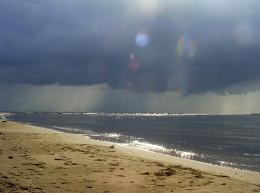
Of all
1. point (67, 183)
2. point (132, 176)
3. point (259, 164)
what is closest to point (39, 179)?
point (67, 183)

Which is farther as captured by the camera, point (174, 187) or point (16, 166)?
point (16, 166)

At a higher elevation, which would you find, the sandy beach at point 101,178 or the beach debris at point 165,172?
the beach debris at point 165,172

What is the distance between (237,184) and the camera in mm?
16141

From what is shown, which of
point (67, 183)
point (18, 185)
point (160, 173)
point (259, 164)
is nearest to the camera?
point (18, 185)

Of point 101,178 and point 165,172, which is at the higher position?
point 165,172

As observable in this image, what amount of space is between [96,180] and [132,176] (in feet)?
6.77

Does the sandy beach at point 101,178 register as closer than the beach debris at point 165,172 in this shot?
Yes

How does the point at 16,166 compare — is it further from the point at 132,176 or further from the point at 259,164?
the point at 259,164

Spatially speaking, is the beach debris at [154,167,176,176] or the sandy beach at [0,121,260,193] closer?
the sandy beach at [0,121,260,193]

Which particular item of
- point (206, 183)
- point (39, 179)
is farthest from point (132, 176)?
point (39, 179)

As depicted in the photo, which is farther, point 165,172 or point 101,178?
point 165,172

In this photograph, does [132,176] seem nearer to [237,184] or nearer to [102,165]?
[102,165]

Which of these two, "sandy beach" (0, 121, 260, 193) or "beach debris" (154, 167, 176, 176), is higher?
"beach debris" (154, 167, 176, 176)

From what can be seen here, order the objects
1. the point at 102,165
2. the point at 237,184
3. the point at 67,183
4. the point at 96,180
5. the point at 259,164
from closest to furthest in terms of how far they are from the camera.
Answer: the point at 67,183 → the point at 96,180 → the point at 237,184 → the point at 102,165 → the point at 259,164
